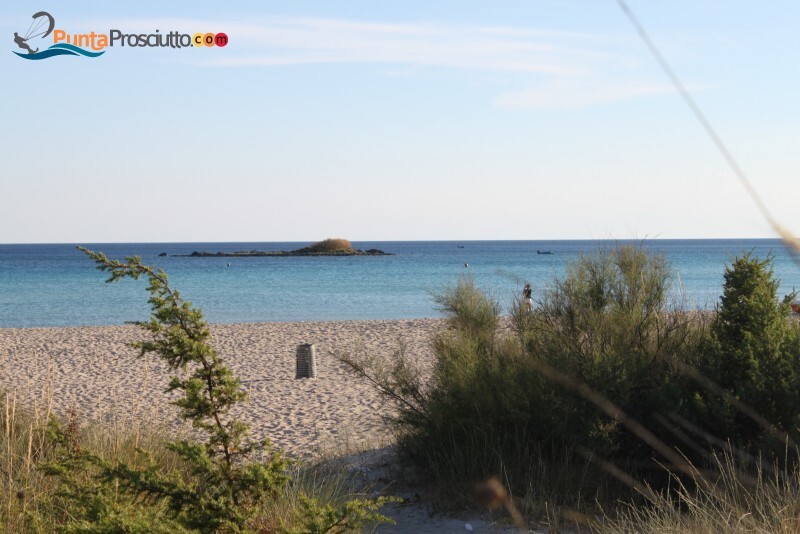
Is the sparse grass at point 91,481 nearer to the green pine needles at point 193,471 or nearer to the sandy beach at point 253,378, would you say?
the green pine needles at point 193,471

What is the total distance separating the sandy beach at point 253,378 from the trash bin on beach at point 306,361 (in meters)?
0.24

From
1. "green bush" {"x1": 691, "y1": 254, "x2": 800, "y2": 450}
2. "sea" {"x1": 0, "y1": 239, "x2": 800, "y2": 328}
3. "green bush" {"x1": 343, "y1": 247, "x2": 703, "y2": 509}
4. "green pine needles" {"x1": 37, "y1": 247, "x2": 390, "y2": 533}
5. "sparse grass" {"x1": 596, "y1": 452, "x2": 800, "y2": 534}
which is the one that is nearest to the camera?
"green pine needles" {"x1": 37, "y1": 247, "x2": 390, "y2": 533}

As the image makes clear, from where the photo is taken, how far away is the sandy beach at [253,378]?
961 centimetres

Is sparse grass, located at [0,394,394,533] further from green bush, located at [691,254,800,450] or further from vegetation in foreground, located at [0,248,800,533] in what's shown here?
green bush, located at [691,254,800,450]

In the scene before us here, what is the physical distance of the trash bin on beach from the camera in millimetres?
14797

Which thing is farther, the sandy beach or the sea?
the sea

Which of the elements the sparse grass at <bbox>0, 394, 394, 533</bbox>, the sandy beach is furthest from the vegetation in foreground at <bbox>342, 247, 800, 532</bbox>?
the sandy beach

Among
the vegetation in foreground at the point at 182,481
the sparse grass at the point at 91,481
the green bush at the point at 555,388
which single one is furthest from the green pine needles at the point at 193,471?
the green bush at the point at 555,388

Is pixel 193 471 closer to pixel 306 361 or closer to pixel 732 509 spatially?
pixel 732 509

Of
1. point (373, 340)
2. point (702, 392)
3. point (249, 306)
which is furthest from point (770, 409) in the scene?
point (249, 306)

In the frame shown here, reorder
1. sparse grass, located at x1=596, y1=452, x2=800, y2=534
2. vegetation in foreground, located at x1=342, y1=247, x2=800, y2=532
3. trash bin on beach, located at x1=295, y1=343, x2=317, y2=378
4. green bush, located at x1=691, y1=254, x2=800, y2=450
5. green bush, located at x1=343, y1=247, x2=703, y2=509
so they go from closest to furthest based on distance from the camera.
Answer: sparse grass, located at x1=596, y1=452, x2=800, y2=534 < vegetation in foreground, located at x1=342, y1=247, x2=800, y2=532 < green bush, located at x1=691, y1=254, x2=800, y2=450 < green bush, located at x1=343, y1=247, x2=703, y2=509 < trash bin on beach, located at x1=295, y1=343, x2=317, y2=378

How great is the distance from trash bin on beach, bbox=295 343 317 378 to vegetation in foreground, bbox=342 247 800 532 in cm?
821

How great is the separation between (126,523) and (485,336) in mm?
4132

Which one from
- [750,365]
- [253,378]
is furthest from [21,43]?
[750,365]
